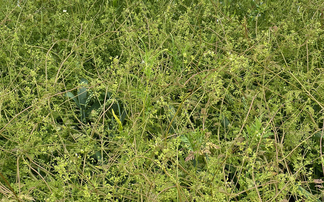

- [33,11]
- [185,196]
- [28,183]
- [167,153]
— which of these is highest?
[33,11]

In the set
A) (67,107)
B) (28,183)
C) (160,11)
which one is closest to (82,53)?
(67,107)

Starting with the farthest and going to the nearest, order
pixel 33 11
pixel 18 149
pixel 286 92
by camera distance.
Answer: pixel 33 11, pixel 286 92, pixel 18 149

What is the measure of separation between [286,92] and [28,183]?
4.91ft

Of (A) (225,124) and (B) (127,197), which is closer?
(B) (127,197)

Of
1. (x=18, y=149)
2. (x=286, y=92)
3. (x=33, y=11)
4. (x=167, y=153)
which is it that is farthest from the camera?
(x=33, y=11)

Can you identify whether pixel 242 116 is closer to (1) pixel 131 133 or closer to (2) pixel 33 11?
(1) pixel 131 133

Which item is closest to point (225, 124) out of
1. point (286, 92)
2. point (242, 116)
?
point (242, 116)

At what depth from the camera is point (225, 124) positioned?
1913 millimetres

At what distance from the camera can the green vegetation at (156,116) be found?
148 centimetres

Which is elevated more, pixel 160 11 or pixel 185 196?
pixel 160 11

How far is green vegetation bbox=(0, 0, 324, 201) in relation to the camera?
1.48 meters

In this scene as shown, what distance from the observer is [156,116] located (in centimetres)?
162

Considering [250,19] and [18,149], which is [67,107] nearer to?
[18,149]

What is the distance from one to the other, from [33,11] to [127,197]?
1.60 metres
